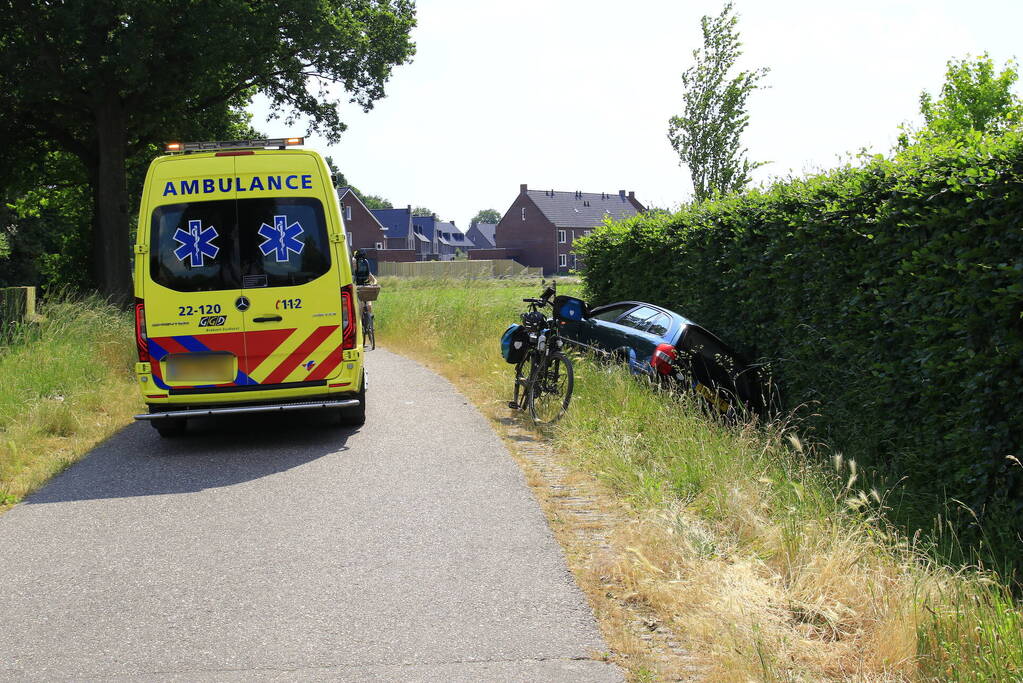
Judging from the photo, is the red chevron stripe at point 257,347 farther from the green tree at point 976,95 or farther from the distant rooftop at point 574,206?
the distant rooftop at point 574,206

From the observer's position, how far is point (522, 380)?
9258mm

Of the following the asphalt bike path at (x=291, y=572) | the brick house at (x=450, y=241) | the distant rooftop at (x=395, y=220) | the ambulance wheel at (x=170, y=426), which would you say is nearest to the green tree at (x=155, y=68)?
the ambulance wheel at (x=170, y=426)

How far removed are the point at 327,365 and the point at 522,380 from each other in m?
2.18

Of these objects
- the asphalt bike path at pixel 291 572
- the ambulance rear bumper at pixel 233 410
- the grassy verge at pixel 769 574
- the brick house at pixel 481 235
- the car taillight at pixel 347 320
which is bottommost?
the asphalt bike path at pixel 291 572

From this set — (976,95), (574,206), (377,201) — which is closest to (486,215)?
(377,201)

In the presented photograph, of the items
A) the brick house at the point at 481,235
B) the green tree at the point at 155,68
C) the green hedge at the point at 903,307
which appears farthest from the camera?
the brick house at the point at 481,235

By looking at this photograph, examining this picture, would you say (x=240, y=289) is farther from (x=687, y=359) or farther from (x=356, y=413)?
(x=687, y=359)

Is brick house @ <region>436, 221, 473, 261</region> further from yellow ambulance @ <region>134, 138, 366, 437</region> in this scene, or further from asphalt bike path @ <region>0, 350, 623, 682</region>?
asphalt bike path @ <region>0, 350, 623, 682</region>

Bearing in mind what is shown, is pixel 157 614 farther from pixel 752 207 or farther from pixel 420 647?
pixel 752 207

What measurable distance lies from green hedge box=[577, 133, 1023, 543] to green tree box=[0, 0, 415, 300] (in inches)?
486

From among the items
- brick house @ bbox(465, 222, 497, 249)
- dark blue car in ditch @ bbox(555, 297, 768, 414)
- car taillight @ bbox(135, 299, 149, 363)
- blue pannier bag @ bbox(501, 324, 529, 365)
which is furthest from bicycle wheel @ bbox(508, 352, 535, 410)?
brick house @ bbox(465, 222, 497, 249)

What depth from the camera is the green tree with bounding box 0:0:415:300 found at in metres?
17.3

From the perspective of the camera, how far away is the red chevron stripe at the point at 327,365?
26.1 feet

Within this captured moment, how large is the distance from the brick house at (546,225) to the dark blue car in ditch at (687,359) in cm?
7340
